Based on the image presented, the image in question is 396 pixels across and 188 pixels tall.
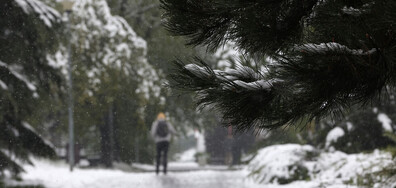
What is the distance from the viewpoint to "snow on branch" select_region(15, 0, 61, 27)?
778cm

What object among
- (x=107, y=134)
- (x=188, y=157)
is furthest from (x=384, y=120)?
(x=188, y=157)

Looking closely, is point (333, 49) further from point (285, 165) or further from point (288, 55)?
point (285, 165)

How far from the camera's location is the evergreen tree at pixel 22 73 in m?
7.65

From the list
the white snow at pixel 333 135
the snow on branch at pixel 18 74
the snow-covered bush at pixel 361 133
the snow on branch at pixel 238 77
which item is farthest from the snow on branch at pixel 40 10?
the snow-covered bush at pixel 361 133

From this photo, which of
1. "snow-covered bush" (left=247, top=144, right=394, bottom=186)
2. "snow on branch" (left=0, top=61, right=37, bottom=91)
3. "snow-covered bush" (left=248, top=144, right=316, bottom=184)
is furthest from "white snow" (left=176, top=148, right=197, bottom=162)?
"snow on branch" (left=0, top=61, right=37, bottom=91)

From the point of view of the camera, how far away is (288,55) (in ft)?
9.37

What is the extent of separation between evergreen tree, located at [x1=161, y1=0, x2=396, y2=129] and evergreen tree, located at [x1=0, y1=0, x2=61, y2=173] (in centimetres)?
476

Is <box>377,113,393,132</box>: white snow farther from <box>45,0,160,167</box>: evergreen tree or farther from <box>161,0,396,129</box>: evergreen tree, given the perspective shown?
<box>45,0,160,167</box>: evergreen tree

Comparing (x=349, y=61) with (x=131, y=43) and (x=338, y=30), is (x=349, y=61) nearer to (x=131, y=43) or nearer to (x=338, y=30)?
(x=338, y=30)

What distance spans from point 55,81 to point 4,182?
171 cm

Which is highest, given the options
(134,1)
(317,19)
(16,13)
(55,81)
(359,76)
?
(134,1)

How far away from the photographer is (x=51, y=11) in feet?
28.0

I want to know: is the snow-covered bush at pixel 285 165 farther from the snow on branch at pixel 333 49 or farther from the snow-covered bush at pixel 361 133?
the snow on branch at pixel 333 49

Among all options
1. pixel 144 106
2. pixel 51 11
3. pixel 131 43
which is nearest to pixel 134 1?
pixel 131 43
